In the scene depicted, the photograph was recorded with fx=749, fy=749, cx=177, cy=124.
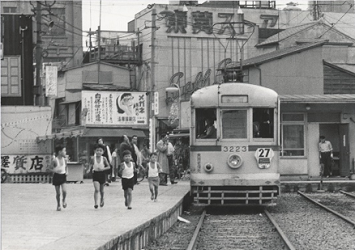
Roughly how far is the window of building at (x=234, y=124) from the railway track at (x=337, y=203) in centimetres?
272

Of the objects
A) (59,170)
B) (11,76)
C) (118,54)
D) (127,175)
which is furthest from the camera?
(118,54)

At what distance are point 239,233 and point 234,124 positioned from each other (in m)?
3.76

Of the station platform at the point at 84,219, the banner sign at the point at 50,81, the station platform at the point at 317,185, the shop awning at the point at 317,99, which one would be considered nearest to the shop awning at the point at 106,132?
the banner sign at the point at 50,81

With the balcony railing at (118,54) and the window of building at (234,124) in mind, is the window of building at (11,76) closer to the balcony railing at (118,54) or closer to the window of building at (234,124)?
the balcony railing at (118,54)

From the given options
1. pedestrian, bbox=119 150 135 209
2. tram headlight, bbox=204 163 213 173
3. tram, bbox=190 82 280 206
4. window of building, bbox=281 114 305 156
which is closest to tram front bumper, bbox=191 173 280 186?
tram, bbox=190 82 280 206

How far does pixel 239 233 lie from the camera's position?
13523 millimetres

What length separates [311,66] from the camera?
3403 centimetres

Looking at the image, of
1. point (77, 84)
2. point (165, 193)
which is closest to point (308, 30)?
point (77, 84)

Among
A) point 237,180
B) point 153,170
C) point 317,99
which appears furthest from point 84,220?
point 317,99

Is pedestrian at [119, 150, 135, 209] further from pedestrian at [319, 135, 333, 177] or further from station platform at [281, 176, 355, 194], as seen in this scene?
pedestrian at [319, 135, 333, 177]

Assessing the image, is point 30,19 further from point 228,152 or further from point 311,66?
point 228,152

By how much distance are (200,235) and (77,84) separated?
3336cm

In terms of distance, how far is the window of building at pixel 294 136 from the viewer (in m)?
25.5

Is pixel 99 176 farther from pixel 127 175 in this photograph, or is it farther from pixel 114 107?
pixel 114 107
